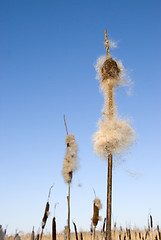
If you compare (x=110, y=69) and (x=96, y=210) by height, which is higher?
(x=110, y=69)

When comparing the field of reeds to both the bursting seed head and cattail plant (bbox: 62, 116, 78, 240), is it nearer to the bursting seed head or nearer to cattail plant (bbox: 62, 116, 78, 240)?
cattail plant (bbox: 62, 116, 78, 240)

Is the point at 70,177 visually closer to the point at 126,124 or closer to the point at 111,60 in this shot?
the point at 126,124

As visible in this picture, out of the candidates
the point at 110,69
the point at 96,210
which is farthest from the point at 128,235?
the point at 110,69

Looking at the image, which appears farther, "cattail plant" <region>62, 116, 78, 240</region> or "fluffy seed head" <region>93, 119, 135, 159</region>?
→ "fluffy seed head" <region>93, 119, 135, 159</region>

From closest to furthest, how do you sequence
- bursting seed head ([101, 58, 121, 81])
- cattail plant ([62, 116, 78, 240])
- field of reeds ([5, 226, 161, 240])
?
cattail plant ([62, 116, 78, 240]), bursting seed head ([101, 58, 121, 81]), field of reeds ([5, 226, 161, 240])

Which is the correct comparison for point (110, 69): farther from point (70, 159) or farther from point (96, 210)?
point (96, 210)

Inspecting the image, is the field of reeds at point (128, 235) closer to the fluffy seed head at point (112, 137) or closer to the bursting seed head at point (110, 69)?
the fluffy seed head at point (112, 137)

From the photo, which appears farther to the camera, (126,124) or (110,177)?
(126,124)

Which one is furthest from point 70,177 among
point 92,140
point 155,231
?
point 155,231

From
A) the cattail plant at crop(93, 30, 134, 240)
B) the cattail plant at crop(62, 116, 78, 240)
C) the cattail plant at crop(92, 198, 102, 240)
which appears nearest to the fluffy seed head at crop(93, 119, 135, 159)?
the cattail plant at crop(93, 30, 134, 240)

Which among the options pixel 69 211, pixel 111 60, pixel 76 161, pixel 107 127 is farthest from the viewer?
pixel 111 60

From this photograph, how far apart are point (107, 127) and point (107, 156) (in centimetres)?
34

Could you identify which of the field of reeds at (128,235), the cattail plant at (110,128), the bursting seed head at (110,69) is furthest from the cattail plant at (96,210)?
the bursting seed head at (110,69)

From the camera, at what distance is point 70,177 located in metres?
2.80
